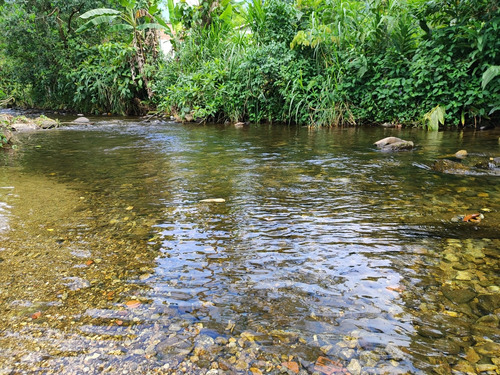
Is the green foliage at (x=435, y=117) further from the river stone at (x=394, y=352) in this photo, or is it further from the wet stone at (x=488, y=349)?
the river stone at (x=394, y=352)

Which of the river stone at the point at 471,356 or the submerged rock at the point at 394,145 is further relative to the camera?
the submerged rock at the point at 394,145

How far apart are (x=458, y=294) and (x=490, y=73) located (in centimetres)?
620

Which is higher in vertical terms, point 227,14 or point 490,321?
point 227,14

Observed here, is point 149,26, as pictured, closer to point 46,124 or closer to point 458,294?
point 46,124

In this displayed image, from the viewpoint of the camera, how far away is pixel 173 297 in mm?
1651

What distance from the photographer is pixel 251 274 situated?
72.8 inches

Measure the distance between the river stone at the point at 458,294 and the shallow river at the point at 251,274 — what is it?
0.01 m

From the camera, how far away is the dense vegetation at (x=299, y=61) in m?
7.17

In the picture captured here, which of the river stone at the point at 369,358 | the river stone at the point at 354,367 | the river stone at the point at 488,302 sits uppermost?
the river stone at the point at 488,302

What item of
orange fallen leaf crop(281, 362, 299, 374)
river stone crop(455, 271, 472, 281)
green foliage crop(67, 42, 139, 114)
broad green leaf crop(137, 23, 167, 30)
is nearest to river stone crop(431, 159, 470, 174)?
river stone crop(455, 271, 472, 281)

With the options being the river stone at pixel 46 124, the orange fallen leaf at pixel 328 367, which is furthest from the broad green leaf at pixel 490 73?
the river stone at pixel 46 124

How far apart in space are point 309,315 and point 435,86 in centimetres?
735

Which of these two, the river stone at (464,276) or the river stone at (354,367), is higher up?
the river stone at (464,276)

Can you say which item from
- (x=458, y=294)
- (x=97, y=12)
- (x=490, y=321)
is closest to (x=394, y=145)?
(x=458, y=294)
